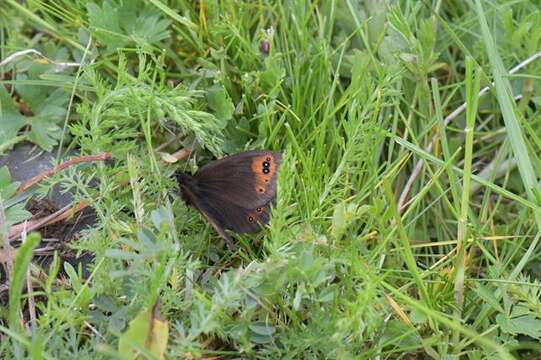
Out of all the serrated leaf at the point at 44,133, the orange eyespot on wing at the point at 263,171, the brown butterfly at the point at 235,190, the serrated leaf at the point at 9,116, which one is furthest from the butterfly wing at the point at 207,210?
the serrated leaf at the point at 9,116

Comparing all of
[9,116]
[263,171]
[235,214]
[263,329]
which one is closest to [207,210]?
[235,214]

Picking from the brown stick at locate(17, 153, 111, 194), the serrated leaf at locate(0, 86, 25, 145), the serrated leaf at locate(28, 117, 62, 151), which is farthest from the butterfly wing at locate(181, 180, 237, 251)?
the serrated leaf at locate(0, 86, 25, 145)

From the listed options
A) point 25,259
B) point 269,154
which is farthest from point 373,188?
point 25,259

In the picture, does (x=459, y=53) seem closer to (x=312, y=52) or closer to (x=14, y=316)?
(x=312, y=52)

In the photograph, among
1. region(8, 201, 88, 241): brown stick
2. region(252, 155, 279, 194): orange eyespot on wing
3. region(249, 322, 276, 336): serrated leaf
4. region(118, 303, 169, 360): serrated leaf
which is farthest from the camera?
region(8, 201, 88, 241): brown stick

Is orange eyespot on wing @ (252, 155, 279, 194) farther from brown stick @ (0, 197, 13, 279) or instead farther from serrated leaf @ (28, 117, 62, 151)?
serrated leaf @ (28, 117, 62, 151)

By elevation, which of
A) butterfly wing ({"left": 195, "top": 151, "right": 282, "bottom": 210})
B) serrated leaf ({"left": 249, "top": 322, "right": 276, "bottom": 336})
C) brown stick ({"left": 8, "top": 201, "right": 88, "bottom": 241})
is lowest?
serrated leaf ({"left": 249, "top": 322, "right": 276, "bottom": 336})

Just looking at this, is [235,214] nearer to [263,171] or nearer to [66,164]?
[263,171]

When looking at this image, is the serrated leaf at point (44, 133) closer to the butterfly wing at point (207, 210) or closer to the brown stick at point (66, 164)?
the brown stick at point (66, 164)
